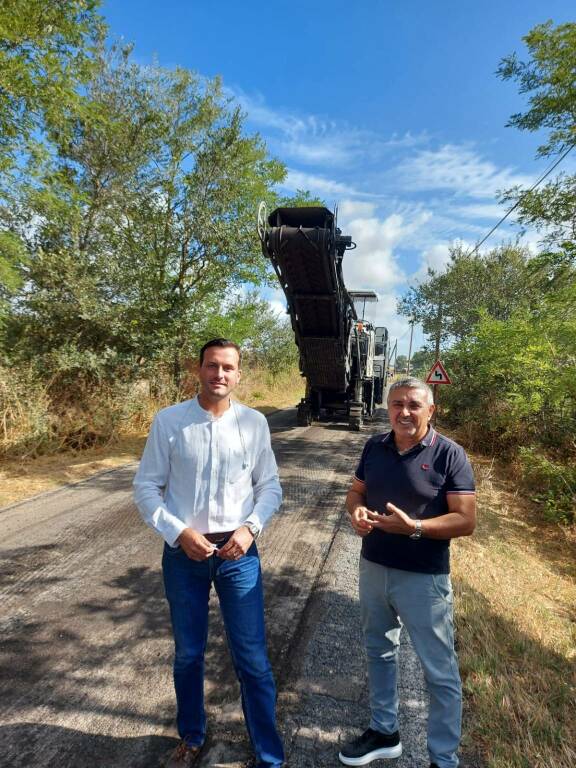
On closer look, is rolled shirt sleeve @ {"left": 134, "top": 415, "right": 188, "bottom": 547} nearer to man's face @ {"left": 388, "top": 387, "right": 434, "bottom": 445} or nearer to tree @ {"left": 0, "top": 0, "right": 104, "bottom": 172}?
man's face @ {"left": 388, "top": 387, "right": 434, "bottom": 445}

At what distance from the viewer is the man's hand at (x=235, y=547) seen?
67.6 inches

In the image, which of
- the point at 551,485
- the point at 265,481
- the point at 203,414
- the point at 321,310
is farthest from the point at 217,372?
the point at 321,310

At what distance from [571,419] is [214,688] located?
734cm

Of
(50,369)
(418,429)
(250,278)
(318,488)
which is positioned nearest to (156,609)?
(418,429)

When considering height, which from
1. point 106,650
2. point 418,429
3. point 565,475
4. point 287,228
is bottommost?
point 106,650

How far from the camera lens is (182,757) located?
1.88m

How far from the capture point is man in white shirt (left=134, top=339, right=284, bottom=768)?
1756 millimetres

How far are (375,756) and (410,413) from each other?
63.5 inches

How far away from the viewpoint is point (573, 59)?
19.1ft

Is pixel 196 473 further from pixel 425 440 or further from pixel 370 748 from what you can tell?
pixel 370 748

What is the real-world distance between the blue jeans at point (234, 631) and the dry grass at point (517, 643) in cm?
106

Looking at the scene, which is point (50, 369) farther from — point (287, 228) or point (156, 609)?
point (156, 609)

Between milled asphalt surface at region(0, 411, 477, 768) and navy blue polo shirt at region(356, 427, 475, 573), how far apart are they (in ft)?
3.27

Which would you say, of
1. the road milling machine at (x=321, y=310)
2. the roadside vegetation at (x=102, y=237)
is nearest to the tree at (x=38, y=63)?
the roadside vegetation at (x=102, y=237)
